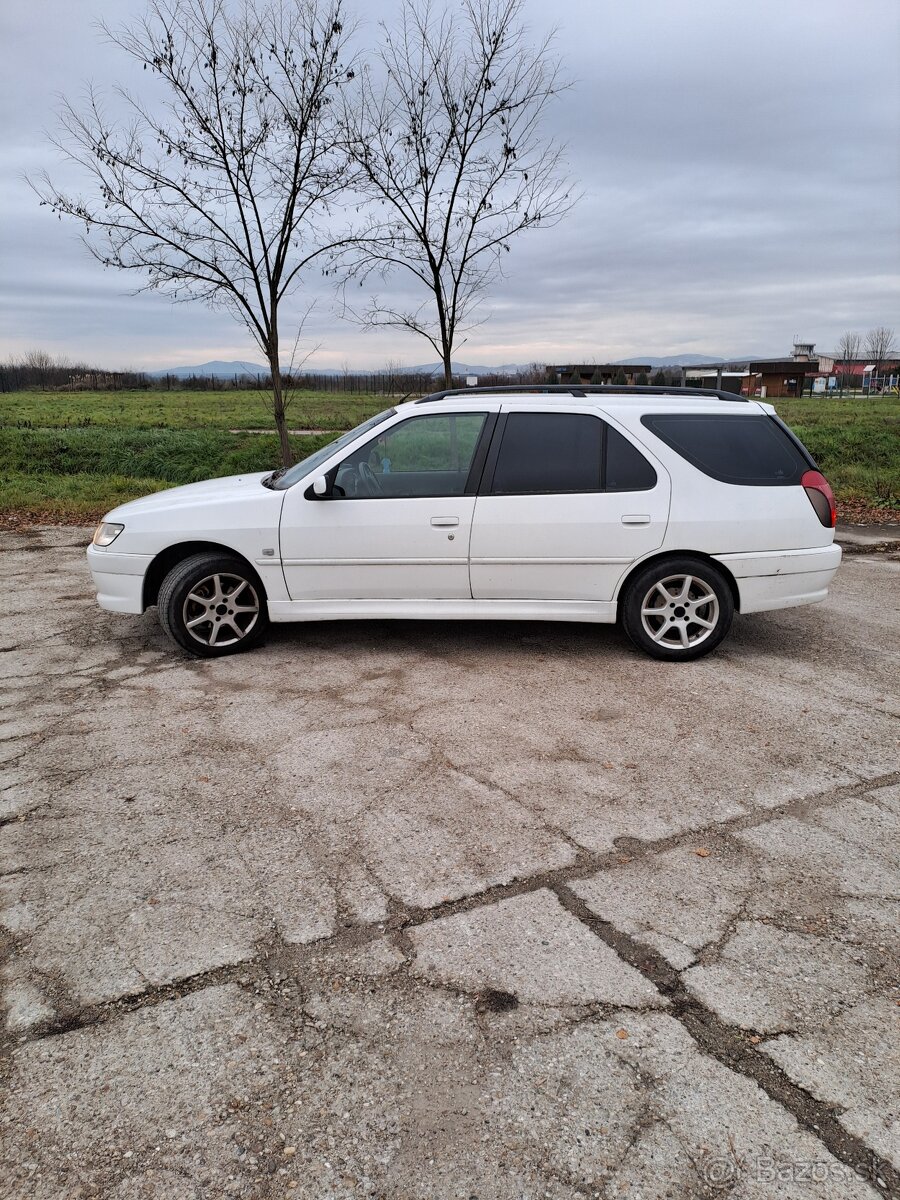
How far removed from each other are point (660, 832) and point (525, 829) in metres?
0.53

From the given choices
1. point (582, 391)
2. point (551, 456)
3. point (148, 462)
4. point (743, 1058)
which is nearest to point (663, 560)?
point (551, 456)

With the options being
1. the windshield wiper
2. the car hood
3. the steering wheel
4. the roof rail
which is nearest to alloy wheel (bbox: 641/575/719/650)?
the roof rail

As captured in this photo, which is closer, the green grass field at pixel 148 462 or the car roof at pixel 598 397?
the car roof at pixel 598 397

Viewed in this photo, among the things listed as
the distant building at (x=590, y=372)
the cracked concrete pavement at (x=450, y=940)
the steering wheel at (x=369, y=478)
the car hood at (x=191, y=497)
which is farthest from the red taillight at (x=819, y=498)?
the distant building at (x=590, y=372)

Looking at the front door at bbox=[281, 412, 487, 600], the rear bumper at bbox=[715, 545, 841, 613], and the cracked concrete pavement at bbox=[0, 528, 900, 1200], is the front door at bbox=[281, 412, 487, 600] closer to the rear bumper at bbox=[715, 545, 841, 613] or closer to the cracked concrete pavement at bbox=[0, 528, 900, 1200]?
the cracked concrete pavement at bbox=[0, 528, 900, 1200]

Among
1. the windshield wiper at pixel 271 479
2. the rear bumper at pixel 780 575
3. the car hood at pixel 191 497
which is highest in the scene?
the windshield wiper at pixel 271 479

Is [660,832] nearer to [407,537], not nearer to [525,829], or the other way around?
[525,829]

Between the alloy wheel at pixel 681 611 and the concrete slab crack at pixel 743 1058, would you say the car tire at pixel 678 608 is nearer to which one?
the alloy wheel at pixel 681 611

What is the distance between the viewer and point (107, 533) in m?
5.18

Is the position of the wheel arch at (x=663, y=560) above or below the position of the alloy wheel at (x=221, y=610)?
above

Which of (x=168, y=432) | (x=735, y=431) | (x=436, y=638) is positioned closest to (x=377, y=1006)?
(x=436, y=638)

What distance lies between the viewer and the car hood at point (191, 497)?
201 inches

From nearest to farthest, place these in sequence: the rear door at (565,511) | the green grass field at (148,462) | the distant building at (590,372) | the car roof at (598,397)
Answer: the rear door at (565,511), the car roof at (598,397), the green grass field at (148,462), the distant building at (590,372)

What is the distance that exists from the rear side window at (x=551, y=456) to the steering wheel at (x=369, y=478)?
0.75 metres
